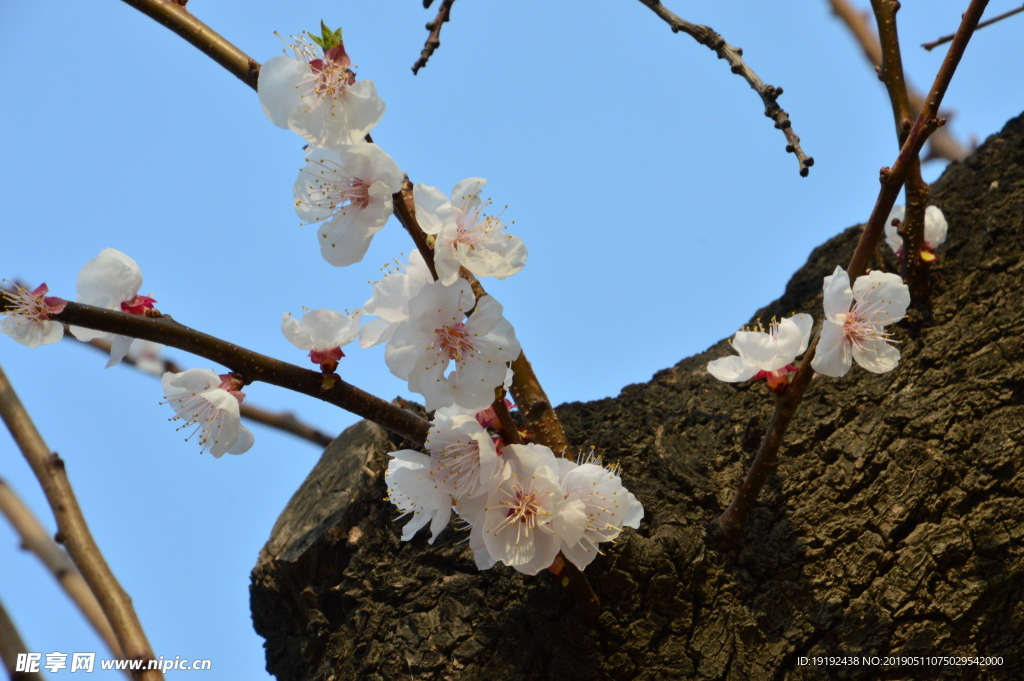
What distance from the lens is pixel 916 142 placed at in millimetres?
1328

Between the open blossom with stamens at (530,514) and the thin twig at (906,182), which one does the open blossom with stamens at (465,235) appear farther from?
the thin twig at (906,182)

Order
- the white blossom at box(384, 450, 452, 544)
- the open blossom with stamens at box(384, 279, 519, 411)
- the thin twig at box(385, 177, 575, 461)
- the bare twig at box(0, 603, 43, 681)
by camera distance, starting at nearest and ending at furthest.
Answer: the bare twig at box(0, 603, 43, 681) → the open blossom with stamens at box(384, 279, 519, 411) → the white blossom at box(384, 450, 452, 544) → the thin twig at box(385, 177, 575, 461)

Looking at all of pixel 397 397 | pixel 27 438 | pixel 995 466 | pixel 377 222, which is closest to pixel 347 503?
pixel 397 397

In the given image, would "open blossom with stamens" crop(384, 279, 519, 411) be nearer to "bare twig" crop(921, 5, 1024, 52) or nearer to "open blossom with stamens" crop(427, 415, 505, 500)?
"open blossom with stamens" crop(427, 415, 505, 500)

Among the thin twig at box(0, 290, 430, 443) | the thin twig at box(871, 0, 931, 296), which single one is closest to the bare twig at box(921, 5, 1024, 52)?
the thin twig at box(871, 0, 931, 296)

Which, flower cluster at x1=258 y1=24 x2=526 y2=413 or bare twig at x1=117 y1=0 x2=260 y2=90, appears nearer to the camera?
flower cluster at x1=258 y1=24 x2=526 y2=413

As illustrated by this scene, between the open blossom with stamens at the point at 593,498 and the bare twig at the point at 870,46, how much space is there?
6.19 feet

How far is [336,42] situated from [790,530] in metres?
1.15

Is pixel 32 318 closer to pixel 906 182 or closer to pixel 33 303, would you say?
pixel 33 303

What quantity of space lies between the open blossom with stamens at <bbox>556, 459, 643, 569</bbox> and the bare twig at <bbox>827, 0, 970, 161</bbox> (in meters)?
1.89

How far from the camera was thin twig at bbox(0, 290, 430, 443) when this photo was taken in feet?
3.53

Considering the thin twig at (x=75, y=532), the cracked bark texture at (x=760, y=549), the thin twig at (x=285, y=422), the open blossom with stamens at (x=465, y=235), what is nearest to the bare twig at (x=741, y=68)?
the open blossom with stamens at (x=465, y=235)

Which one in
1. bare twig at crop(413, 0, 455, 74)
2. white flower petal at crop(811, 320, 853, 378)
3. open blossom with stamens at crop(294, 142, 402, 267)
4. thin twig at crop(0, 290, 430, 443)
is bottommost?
white flower petal at crop(811, 320, 853, 378)

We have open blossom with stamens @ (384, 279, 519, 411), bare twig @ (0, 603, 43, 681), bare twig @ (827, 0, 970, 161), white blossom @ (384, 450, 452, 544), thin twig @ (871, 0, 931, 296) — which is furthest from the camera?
bare twig @ (827, 0, 970, 161)
